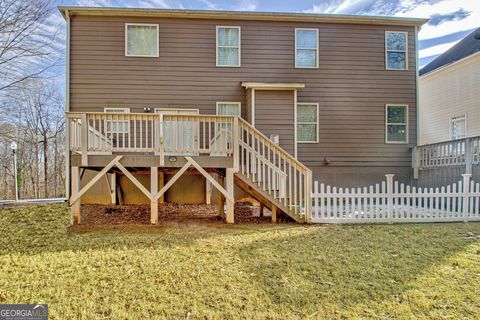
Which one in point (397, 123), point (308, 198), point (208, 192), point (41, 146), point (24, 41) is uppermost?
point (24, 41)

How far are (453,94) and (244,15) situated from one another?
9385mm

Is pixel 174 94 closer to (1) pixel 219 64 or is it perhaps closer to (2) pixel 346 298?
(1) pixel 219 64

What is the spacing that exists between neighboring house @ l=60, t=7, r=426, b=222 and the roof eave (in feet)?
0.11

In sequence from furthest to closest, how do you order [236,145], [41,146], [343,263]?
[41,146] → [236,145] → [343,263]

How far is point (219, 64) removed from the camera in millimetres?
9727

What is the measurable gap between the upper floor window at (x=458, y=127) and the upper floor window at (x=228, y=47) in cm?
933

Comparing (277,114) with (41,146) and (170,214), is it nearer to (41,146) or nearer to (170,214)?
(170,214)

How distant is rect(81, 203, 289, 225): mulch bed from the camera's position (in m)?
6.83

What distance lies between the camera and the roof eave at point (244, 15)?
9188 mm

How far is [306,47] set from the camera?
10.0 meters

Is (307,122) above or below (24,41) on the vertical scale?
below

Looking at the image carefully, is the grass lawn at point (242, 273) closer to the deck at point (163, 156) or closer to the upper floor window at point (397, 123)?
the deck at point (163, 156)

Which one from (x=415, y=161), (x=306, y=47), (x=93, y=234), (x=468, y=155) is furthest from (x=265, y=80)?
(x=93, y=234)

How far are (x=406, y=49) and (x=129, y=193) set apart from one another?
1043 centimetres
